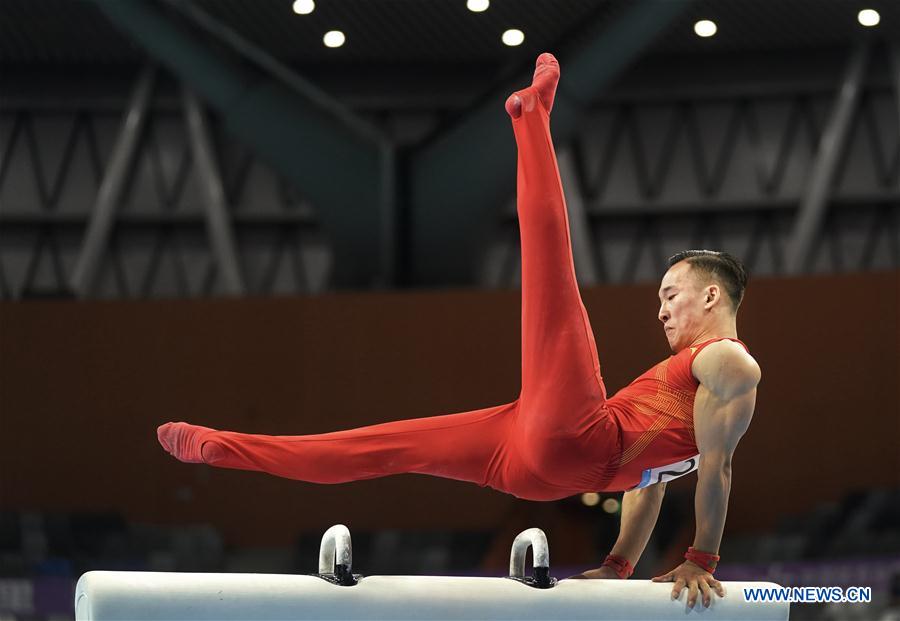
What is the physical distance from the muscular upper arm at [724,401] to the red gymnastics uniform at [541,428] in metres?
0.12

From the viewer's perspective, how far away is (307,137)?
9758mm

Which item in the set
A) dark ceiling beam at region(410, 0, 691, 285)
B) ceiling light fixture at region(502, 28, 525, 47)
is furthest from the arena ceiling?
dark ceiling beam at region(410, 0, 691, 285)

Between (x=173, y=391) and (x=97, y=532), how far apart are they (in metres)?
1.28

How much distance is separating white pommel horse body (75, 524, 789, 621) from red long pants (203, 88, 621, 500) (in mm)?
259

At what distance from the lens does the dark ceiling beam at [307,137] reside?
9703 mm

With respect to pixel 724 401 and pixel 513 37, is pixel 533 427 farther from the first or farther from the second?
pixel 513 37

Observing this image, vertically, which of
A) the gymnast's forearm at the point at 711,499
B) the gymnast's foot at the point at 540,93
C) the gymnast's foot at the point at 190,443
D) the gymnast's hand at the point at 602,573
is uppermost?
the gymnast's foot at the point at 540,93

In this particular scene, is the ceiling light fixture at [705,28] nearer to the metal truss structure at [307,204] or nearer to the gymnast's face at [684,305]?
the metal truss structure at [307,204]

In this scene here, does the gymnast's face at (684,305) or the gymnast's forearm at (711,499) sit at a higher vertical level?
the gymnast's face at (684,305)

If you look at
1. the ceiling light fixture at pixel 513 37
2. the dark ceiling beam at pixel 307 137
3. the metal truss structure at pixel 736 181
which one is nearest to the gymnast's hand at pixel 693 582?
the dark ceiling beam at pixel 307 137

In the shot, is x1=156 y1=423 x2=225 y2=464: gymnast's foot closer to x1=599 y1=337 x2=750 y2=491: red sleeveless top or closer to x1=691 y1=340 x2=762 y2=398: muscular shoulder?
x1=599 y1=337 x2=750 y2=491: red sleeveless top

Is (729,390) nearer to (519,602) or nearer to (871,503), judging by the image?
(519,602)

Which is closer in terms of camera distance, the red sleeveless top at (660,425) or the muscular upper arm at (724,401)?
the muscular upper arm at (724,401)

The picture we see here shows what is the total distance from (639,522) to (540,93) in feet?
4.26
